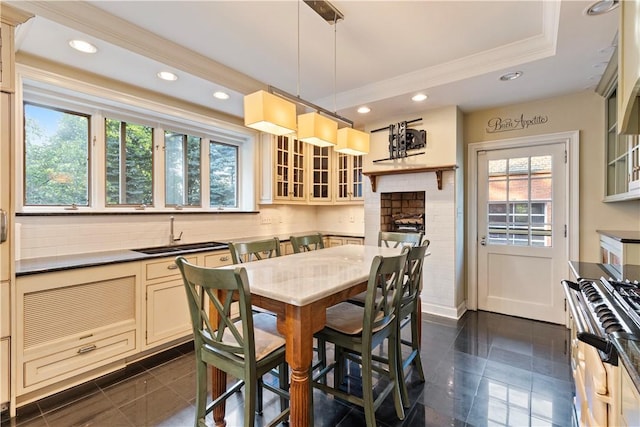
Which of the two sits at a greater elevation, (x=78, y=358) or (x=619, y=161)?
(x=619, y=161)

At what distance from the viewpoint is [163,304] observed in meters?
2.60

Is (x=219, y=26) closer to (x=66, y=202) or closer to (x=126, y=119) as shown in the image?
(x=126, y=119)

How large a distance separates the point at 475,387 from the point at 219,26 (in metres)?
3.25

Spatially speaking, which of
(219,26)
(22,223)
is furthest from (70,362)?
(219,26)

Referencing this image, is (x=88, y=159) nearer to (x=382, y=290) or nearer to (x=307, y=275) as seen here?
(x=307, y=275)

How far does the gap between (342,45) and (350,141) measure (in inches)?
32.6

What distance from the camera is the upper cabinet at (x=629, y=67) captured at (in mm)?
968

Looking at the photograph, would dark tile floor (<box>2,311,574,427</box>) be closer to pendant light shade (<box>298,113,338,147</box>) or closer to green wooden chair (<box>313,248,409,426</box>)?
green wooden chair (<box>313,248,409,426</box>)

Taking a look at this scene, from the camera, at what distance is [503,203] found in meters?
3.59

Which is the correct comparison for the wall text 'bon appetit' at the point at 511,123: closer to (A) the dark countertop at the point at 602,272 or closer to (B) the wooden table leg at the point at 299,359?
(A) the dark countertop at the point at 602,272

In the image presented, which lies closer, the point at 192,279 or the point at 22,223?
the point at 192,279

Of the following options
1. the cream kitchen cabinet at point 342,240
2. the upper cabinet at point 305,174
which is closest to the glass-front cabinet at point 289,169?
the upper cabinet at point 305,174

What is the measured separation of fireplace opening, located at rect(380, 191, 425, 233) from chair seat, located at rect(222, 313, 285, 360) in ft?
8.43

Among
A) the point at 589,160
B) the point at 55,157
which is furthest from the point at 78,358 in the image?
the point at 589,160
